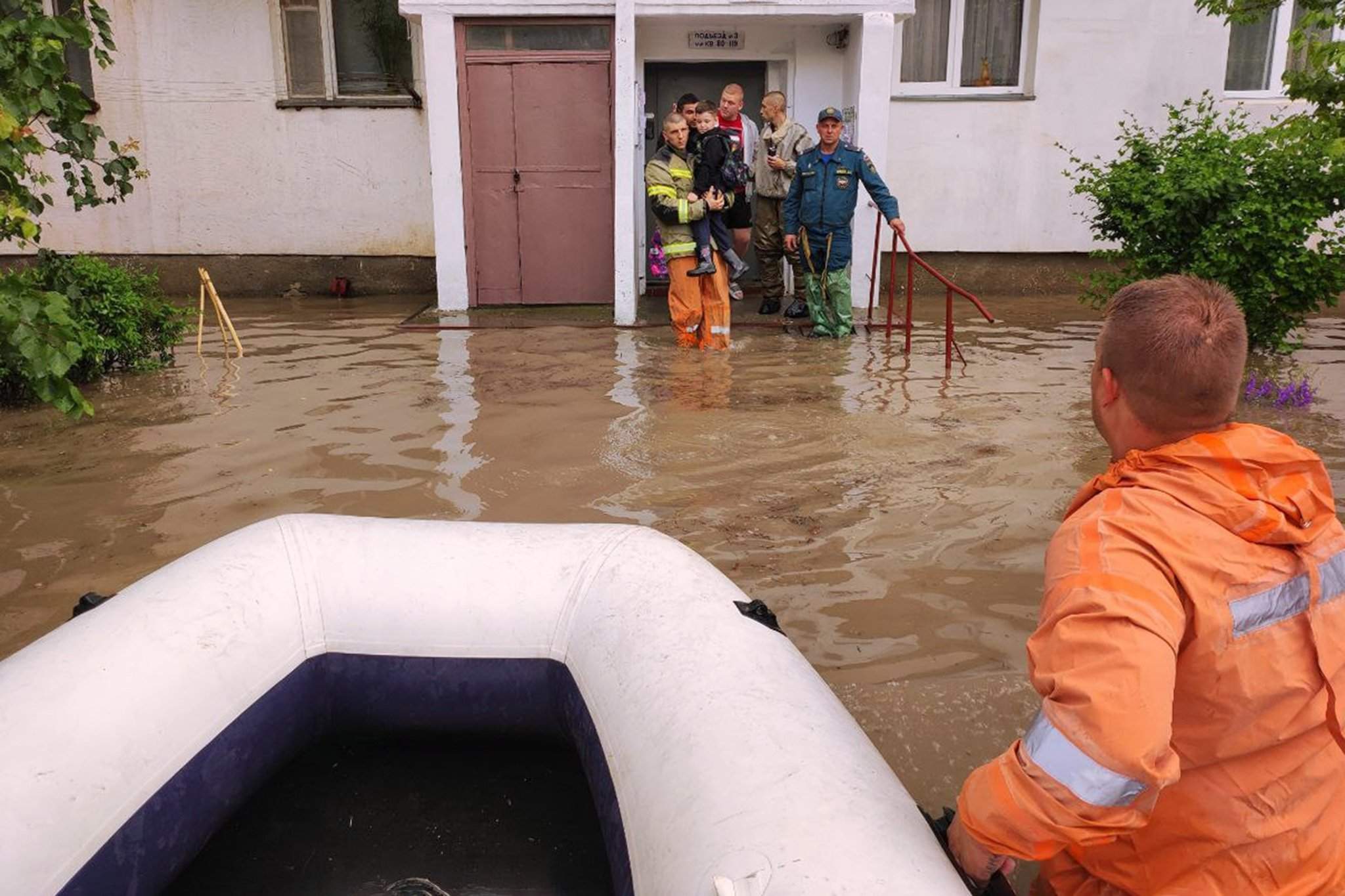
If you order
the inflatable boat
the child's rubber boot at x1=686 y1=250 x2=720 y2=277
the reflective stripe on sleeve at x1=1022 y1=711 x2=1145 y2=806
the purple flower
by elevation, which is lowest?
the purple flower

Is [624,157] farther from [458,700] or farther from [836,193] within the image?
[458,700]

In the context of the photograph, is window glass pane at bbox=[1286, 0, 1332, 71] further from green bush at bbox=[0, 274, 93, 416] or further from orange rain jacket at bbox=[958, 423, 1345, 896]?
green bush at bbox=[0, 274, 93, 416]

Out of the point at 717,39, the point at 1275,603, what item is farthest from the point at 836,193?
the point at 1275,603

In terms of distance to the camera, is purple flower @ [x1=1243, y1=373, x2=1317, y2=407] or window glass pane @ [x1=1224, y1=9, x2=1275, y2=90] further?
window glass pane @ [x1=1224, y1=9, x2=1275, y2=90]

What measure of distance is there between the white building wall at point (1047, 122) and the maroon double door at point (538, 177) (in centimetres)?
310

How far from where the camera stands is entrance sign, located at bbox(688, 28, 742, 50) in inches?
405

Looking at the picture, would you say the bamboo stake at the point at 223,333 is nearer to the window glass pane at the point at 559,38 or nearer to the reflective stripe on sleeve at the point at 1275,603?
the window glass pane at the point at 559,38

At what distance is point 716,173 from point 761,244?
2.02 m

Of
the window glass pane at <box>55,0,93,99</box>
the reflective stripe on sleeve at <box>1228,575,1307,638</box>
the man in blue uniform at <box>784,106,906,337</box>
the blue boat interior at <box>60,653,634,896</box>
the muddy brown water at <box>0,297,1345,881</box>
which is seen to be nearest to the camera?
the reflective stripe on sleeve at <box>1228,575,1307,638</box>

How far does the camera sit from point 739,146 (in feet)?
30.8

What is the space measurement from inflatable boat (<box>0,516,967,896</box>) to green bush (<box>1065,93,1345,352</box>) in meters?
4.92

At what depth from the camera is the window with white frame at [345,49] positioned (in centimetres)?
1144

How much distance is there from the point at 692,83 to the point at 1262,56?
5864mm

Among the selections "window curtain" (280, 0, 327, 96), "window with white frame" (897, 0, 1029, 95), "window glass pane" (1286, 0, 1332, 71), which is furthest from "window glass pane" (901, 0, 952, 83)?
"window curtain" (280, 0, 327, 96)
